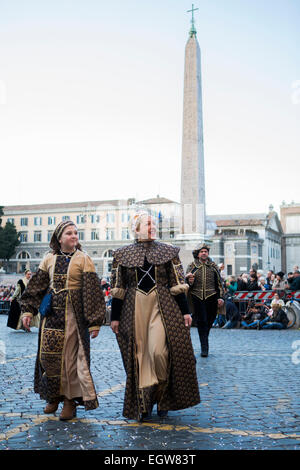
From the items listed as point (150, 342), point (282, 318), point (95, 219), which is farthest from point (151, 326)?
point (95, 219)

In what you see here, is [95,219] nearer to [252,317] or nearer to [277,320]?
[252,317]

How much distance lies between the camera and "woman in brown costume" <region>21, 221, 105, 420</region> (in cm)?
514

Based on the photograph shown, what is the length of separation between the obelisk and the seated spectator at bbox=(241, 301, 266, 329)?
7.14 m

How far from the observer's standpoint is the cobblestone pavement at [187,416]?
4.26 metres

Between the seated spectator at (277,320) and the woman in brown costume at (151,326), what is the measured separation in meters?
11.1

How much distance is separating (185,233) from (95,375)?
17.4 metres

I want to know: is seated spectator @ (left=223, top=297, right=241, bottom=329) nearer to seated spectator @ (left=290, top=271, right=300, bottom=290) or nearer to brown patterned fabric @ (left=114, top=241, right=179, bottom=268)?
seated spectator @ (left=290, top=271, right=300, bottom=290)

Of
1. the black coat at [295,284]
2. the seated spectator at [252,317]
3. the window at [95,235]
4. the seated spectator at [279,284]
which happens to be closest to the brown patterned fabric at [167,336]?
the seated spectator at [252,317]

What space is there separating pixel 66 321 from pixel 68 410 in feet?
2.63

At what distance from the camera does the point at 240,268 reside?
74000 millimetres

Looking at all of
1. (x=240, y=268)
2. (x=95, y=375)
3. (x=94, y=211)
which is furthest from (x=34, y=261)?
(x=95, y=375)

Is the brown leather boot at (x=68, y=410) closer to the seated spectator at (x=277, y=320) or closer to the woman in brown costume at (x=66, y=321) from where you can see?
the woman in brown costume at (x=66, y=321)

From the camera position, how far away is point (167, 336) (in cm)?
523

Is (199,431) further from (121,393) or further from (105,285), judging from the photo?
(105,285)
